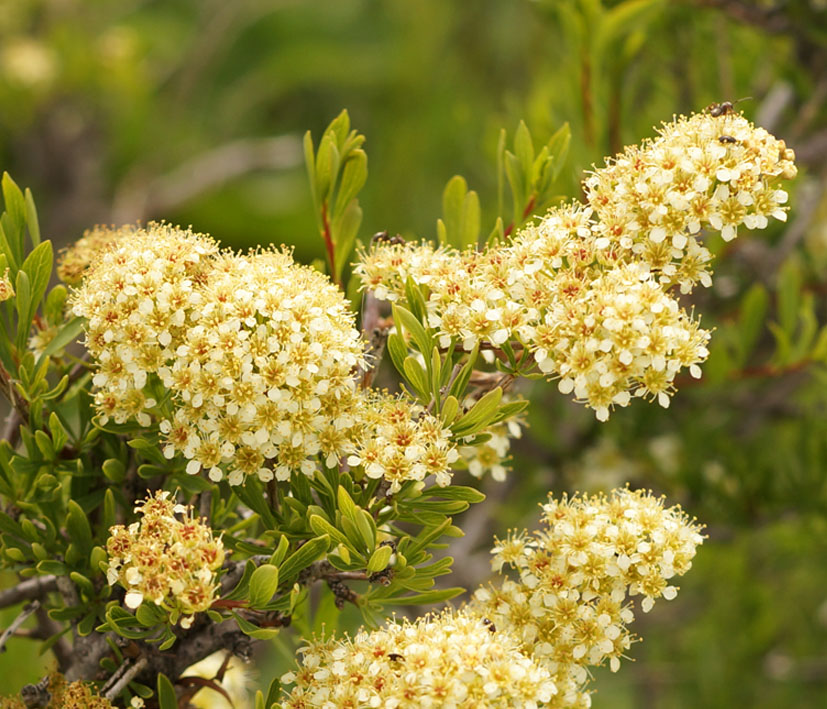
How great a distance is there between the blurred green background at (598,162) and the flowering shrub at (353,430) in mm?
491

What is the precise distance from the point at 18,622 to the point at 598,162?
3.71ft

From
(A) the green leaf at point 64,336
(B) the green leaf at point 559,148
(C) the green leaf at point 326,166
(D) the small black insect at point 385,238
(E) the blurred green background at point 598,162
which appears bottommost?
(E) the blurred green background at point 598,162

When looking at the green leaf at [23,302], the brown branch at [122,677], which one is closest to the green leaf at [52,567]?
the brown branch at [122,677]

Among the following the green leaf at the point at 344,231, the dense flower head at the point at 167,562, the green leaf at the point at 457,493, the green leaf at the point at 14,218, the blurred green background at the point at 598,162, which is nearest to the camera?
the dense flower head at the point at 167,562

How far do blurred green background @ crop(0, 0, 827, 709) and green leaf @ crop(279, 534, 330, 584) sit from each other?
0.73 m

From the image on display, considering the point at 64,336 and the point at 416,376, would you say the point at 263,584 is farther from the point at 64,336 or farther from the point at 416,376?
the point at 64,336

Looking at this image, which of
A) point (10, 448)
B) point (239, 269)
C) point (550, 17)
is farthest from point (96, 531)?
point (550, 17)

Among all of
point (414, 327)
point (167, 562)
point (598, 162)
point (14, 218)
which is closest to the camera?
point (167, 562)

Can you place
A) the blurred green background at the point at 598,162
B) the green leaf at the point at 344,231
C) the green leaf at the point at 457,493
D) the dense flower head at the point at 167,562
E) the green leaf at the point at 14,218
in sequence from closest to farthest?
the dense flower head at the point at 167,562, the green leaf at the point at 457,493, the green leaf at the point at 14,218, the green leaf at the point at 344,231, the blurred green background at the point at 598,162

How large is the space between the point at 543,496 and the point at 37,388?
140cm

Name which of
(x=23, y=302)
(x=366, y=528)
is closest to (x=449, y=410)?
(x=366, y=528)

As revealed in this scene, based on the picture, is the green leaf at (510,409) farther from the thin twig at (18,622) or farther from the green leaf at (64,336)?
the thin twig at (18,622)

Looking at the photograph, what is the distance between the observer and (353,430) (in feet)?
3.00

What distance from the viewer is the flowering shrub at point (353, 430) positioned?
845 millimetres
